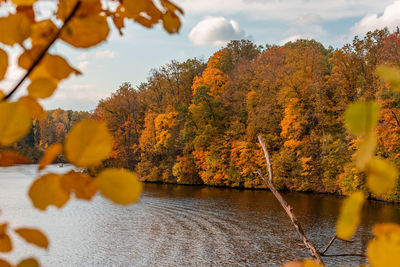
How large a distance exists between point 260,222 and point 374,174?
14.4m

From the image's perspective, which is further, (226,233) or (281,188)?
(281,188)

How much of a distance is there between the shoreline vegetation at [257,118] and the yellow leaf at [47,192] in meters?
14.2

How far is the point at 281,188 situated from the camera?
19.8 metres

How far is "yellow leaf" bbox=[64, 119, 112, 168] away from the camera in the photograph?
0.66ft

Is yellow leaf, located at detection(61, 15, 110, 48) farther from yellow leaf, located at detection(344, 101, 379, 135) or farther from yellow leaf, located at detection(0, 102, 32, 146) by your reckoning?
yellow leaf, located at detection(344, 101, 379, 135)

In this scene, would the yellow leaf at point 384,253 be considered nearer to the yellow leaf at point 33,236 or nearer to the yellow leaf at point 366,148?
the yellow leaf at point 366,148

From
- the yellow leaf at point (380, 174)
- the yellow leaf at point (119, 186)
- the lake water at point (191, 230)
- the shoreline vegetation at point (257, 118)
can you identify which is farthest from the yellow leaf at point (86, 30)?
the shoreline vegetation at point (257, 118)

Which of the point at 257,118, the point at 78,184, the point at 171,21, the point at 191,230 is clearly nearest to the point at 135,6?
the point at 171,21

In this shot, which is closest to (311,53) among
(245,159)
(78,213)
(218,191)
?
(245,159)

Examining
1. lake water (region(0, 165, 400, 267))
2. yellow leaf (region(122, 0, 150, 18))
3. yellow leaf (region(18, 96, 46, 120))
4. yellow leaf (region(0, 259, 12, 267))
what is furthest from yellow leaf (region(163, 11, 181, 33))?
lake water (region(0, 165, 400, 267))

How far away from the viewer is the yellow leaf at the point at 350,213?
0.24m

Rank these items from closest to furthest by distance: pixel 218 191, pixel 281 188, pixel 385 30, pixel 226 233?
pixel 226 233
pixel 385 30
pixel 281 188
pixel 218 191

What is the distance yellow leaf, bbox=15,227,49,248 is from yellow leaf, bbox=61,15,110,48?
0.46 feet

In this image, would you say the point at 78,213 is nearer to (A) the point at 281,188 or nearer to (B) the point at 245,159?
(B) the point at 245,159
